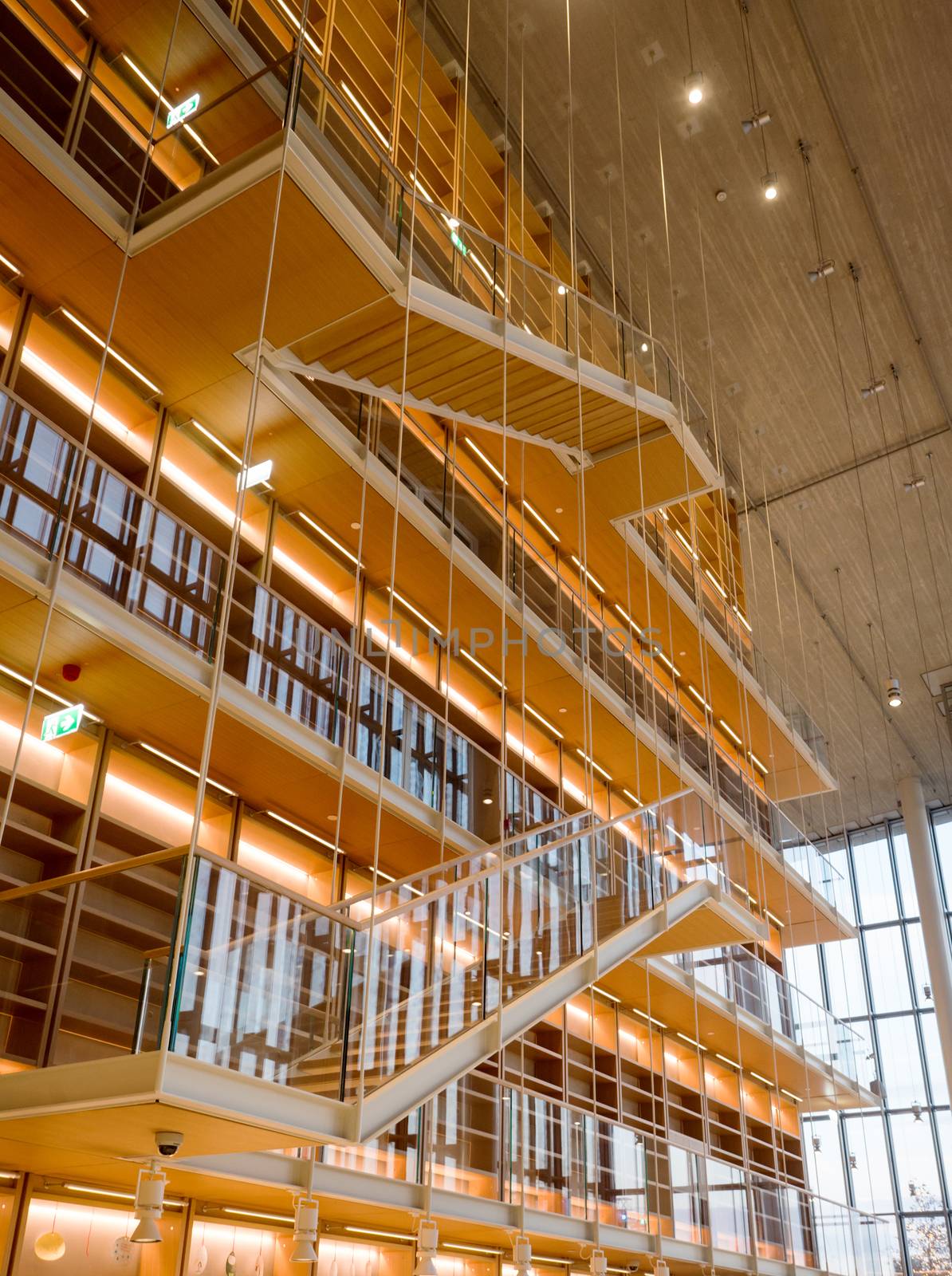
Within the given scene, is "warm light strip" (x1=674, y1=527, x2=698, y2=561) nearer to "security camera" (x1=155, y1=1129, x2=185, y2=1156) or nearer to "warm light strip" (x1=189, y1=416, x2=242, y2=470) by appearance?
"warm light strip" (x1=189, y1=416, x2=242, y2=470)

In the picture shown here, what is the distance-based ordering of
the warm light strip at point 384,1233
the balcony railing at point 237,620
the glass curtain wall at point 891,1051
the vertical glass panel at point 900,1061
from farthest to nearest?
the vertical glass panel at point 900,1061 → the glass curtain wall at point 891,1051 → the warm light strip at point 384,1233 → the balcony railing at point 237,620

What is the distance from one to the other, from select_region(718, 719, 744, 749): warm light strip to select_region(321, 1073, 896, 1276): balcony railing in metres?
7.00

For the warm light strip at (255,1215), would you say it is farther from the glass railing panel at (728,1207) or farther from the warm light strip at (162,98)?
the warm light strip at (162,98)

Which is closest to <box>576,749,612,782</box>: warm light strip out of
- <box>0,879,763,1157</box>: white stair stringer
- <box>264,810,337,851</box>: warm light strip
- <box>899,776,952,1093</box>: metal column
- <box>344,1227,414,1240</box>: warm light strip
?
Result: <box>264,810,337,851</box>: warm light strip

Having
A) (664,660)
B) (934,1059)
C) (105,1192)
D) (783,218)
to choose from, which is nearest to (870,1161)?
(934,1059)

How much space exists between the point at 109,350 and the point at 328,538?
2789 millimetres

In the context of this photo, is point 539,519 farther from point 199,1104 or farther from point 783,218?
point 199,1104

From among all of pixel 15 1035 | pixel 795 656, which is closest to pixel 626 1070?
pixel 795 656

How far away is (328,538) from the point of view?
417 inches

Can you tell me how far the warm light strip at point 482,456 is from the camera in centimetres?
1290

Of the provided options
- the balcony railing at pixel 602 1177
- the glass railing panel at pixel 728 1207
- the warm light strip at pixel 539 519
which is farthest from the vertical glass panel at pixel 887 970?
the warm light strip at pixel 539 519

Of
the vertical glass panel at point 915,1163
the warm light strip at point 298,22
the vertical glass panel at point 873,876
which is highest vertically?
the warm light strip at point 298,22

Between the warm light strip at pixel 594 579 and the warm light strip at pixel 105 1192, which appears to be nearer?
the warm light strip at pixel 105 1192

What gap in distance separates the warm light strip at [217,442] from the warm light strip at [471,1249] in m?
7.00
